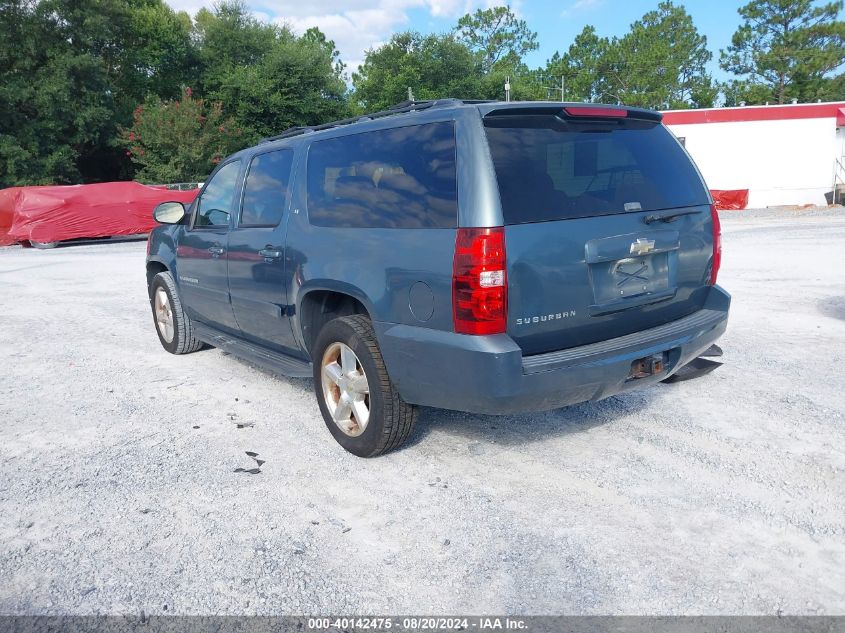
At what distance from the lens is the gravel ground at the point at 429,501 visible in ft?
9.01

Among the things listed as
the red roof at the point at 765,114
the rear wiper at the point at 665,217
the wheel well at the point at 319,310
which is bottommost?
the wheel well at the point at 319,310

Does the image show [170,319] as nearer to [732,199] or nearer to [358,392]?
[358,392]

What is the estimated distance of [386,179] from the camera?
149 inches

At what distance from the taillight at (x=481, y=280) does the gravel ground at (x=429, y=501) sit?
94 centimetres

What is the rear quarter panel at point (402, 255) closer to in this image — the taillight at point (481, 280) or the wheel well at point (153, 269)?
the taillight at point (481, 280)

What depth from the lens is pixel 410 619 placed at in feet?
8.47

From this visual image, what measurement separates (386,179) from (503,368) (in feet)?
4.21

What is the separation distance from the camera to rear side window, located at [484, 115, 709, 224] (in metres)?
3.34

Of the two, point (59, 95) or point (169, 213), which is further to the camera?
point (59, 95)

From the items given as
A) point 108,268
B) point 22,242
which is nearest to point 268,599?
point 108,268

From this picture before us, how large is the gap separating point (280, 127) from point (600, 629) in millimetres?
42457

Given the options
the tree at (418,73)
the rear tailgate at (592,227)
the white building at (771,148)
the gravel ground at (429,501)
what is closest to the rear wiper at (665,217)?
the rear tailgate at (592,227)

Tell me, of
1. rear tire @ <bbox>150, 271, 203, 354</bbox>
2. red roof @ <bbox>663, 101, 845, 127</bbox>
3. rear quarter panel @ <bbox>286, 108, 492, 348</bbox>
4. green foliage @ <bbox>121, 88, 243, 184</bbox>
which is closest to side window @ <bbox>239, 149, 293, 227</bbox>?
rear quarter panel @ <bbox>286, 108, 492, 348</bbox>

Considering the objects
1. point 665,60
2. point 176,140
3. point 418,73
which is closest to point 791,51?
point 665,60
